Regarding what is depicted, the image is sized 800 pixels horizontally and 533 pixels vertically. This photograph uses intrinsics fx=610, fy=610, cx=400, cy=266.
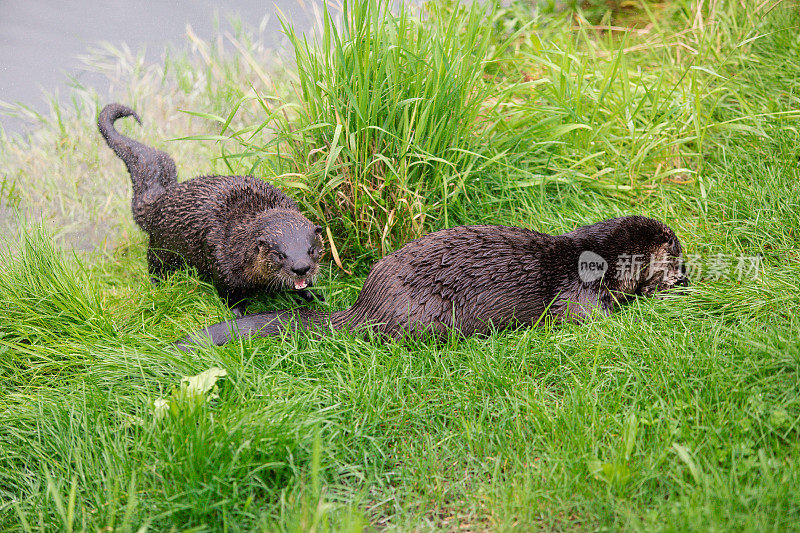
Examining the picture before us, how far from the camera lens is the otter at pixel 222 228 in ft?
9.84

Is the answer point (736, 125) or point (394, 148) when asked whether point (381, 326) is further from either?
point (736, 125)

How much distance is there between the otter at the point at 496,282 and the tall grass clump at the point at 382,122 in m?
0.49

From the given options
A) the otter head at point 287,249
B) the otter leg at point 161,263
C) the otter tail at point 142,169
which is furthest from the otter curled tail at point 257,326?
the otter tail at point 142,169

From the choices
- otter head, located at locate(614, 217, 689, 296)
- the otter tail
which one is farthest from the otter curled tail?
otter head, located at locate(614, 217, 689, 296)

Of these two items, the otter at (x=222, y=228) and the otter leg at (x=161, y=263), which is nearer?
the otter at (x=222, y=228)

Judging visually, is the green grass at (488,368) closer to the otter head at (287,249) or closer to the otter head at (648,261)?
the otter head at (648,261)

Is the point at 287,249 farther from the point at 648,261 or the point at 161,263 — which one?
the point at 648,261

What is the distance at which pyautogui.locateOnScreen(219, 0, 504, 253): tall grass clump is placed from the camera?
116 inches

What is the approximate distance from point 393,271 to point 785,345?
1464 millimetres

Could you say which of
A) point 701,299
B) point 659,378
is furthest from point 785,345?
point 701,299

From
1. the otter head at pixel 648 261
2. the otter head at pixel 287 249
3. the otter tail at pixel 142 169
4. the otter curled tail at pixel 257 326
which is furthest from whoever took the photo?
the otter tail at pixel 142 169

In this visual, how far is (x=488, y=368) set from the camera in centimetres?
229

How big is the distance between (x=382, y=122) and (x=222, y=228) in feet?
3.28

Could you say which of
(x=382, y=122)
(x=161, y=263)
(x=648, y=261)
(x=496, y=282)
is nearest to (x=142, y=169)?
(x=161, y=263)
